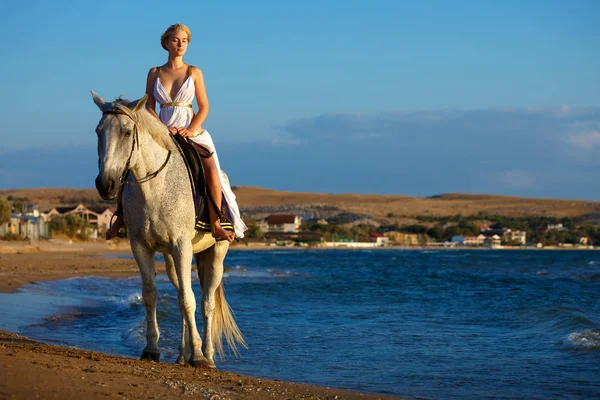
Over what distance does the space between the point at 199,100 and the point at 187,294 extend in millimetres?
1937

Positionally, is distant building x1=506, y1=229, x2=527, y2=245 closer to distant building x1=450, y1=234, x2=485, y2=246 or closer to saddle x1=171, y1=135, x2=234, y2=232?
distant building x1=450, y1=234, x2=485, y2=246

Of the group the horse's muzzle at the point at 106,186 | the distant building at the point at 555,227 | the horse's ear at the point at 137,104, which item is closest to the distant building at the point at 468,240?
the distant building at the point at 555,227

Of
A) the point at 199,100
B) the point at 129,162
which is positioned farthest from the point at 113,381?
the point at 199,100

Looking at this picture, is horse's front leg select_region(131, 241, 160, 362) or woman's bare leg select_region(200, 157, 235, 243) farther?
woman's bare leg select_region(200, 157, 235, 243)

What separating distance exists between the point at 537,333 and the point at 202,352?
25.8 feet

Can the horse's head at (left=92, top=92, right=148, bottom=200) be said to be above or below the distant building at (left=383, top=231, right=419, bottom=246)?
above

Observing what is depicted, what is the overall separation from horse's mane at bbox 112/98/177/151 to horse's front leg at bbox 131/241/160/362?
3.10ft

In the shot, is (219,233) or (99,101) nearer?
(99,101)

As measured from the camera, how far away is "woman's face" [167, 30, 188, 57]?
7.96 meters

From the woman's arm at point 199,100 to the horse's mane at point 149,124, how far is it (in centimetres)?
52

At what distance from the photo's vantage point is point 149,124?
7086 millimetres

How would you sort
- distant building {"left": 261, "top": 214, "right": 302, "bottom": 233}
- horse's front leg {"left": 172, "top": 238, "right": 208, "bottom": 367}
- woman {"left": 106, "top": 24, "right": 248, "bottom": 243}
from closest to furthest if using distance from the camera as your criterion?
1. horse's front leg {"left": 172, "top": 238, "right": 208, "bottom": 367}
2. woman {"left": 106, "top": 24, "right": 248, "bottom": 243}
3. distant building {"left": 261, "top": 214, "right": 302, "bottom": 233}

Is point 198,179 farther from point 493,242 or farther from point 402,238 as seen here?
A: point 402,238

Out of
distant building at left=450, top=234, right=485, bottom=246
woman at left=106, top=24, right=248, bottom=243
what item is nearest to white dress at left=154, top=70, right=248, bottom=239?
woman at left=106, top=24, right=248, bottom=243
